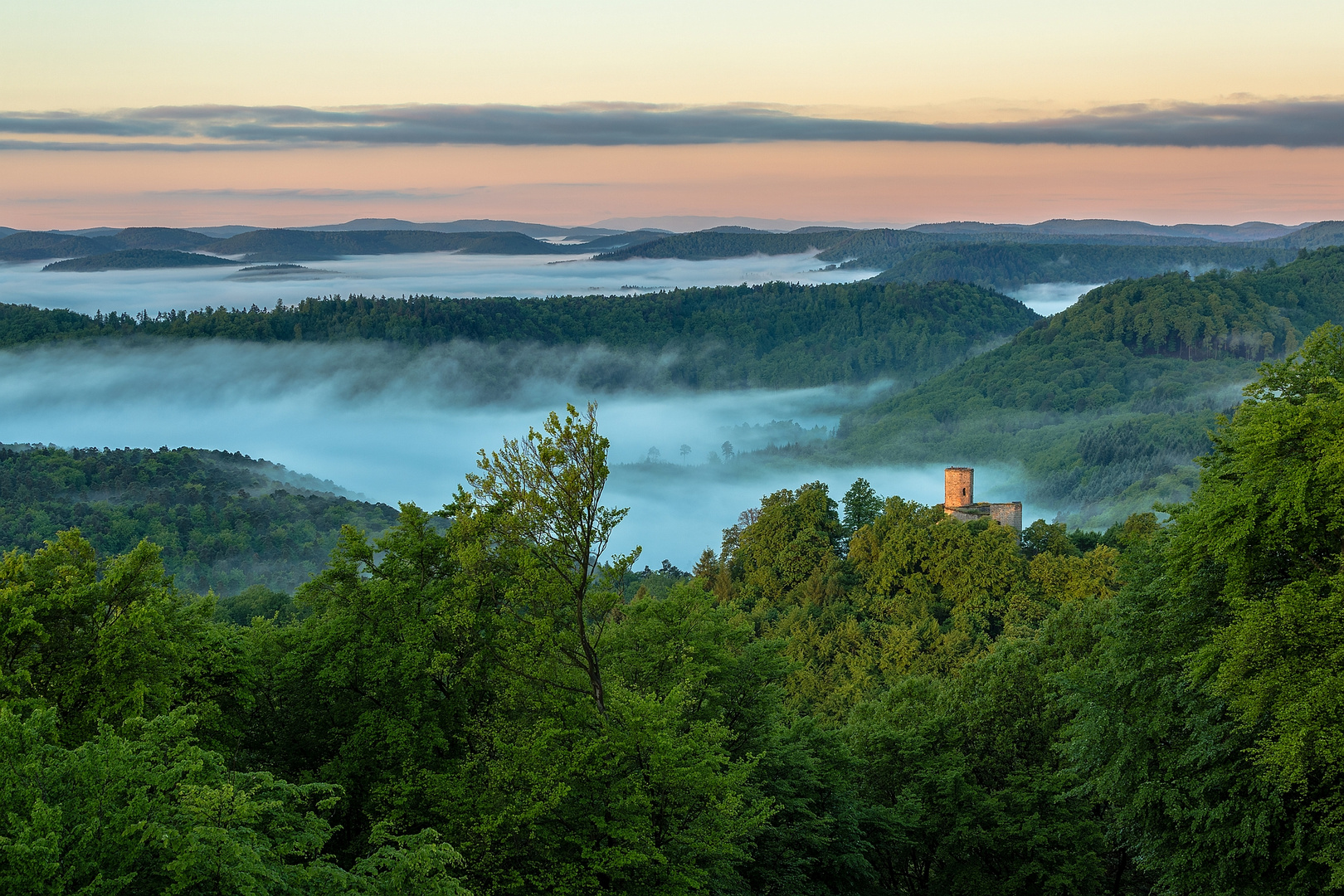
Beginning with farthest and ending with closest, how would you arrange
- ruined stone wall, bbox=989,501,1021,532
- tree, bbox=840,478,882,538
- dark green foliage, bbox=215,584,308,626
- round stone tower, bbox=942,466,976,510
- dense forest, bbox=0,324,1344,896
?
round stone tower, bbox=942,466,976,510, ruined stone wall, bbox=989,501,1021,532, tree, bbox=840,478,882,538, dark green foliage, bbox=215,584,308,626, dense forest, bbox=0,324,1344,896

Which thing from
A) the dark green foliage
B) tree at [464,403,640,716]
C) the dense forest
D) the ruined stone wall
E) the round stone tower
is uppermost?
tree at [464,403,640,716]

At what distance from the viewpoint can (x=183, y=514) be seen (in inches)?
5842

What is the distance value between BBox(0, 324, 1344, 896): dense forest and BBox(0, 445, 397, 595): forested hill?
327 ft

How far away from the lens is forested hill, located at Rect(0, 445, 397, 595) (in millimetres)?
133375

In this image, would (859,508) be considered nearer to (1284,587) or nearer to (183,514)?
(1284,587)

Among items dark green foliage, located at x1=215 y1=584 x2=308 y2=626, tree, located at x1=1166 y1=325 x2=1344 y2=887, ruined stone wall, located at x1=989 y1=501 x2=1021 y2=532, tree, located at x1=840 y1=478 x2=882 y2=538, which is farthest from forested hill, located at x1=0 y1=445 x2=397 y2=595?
tree, located at x1=1166 y1=325 x2=1344 y2=887


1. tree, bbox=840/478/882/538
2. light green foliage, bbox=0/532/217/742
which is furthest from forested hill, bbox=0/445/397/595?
light green foliage, bbox=0/532/217/742

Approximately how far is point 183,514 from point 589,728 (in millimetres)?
139905

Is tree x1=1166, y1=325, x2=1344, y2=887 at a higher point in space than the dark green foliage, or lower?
higher

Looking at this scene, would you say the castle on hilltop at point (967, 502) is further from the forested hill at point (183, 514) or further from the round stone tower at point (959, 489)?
the forested hill at point (183, 514)

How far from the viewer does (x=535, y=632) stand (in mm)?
22984

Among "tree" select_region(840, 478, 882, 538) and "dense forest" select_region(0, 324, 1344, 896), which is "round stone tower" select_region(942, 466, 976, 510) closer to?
"tree" select_region(840, 478, 882, 538)

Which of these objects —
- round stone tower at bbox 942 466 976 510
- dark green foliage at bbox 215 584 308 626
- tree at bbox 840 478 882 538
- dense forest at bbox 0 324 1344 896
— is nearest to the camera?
dense forest at bbox 0 324 1344 896

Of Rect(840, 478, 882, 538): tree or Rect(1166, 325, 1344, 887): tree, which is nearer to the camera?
Rect(1166, 325, 1344, 887): tree
